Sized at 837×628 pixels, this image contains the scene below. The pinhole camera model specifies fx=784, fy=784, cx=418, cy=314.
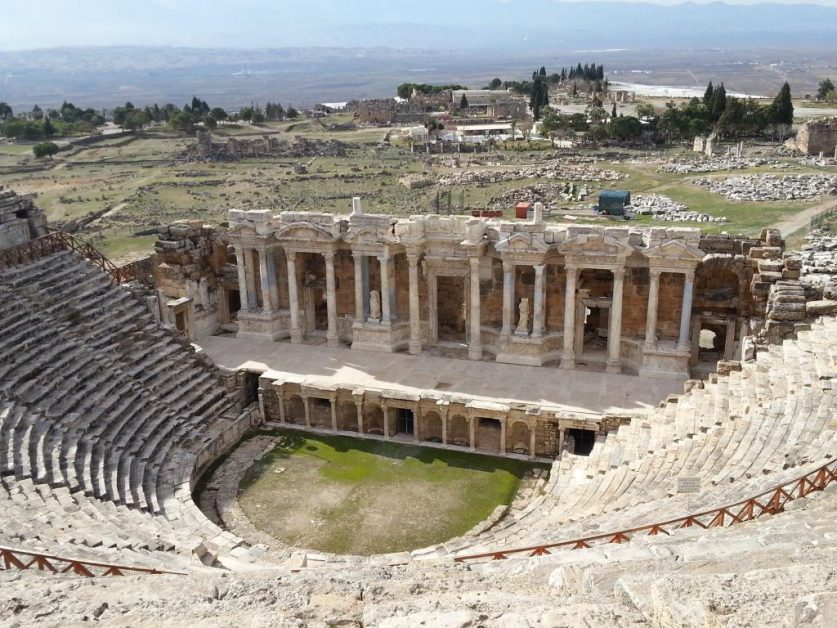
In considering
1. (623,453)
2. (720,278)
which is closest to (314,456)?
(623,453)

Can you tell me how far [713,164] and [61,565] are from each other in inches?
2685

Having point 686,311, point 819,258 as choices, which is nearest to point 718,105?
point 819,258

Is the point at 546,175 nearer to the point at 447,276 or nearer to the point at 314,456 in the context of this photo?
the point at 447,276

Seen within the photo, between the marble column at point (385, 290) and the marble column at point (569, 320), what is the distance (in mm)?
6015

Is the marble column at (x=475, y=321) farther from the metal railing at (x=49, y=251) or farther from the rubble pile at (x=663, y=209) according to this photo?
the rubble pile at (x=663, y=209)

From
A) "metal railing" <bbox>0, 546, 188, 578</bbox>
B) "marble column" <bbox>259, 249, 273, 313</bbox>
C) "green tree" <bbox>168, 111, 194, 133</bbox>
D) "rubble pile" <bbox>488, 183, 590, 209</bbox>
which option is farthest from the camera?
"green tree" <bbox>168, 111, 194, 133</bbox>

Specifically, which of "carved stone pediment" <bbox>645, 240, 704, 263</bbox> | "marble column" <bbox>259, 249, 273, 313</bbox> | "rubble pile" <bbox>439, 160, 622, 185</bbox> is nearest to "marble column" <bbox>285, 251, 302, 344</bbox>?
"marble column" <bbox>259, 249, 273, 313</bbox>

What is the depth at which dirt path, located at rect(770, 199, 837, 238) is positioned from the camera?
4330cm

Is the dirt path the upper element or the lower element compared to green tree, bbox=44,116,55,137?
lower

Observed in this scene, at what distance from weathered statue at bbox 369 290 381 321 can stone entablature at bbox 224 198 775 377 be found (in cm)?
4

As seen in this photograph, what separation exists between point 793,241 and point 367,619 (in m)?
38.1

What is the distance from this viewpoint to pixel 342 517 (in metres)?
19.5

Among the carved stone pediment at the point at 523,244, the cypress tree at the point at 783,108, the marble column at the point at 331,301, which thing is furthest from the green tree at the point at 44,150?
the carved stone pediment at the point at 523,244

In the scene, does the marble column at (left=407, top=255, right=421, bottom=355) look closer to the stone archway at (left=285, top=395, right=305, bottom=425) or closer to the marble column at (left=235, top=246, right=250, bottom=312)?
the stone archway at (left=285, top=395, right=305, bottom=425)
